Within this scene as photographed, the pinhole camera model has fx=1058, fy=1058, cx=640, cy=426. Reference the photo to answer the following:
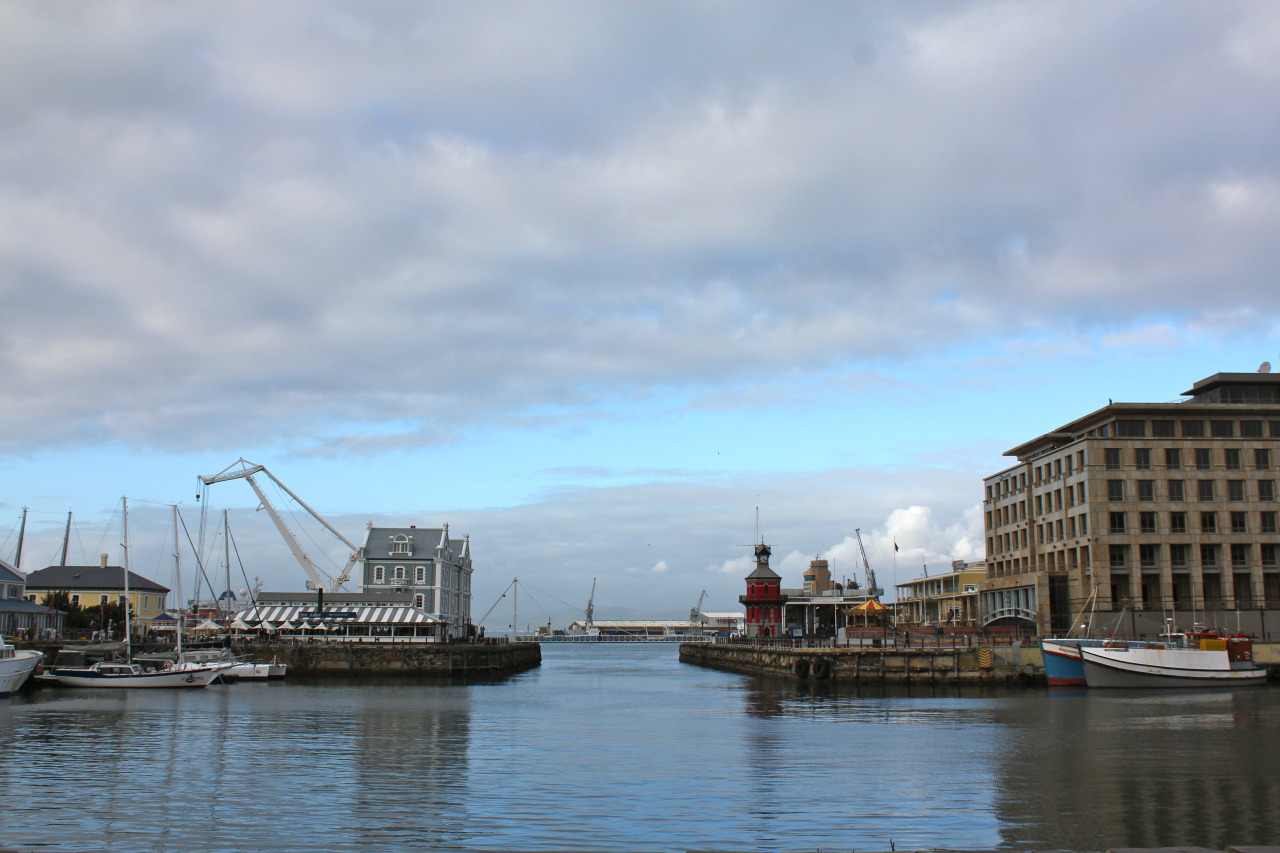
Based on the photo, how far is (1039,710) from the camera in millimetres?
55875

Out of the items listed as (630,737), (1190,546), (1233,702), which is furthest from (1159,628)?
(630,737)

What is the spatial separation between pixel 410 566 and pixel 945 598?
78.6 m

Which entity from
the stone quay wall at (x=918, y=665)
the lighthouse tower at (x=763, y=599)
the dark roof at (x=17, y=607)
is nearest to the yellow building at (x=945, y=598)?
the lighthouse tower at (x=763, y=599)

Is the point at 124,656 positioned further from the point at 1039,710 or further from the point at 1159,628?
the point at 1159,628

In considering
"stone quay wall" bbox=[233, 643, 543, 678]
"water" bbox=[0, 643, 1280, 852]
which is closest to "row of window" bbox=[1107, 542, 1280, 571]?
"water" bbox=[0, 643, 1280, 852]

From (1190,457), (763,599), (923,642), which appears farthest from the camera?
(763,599)

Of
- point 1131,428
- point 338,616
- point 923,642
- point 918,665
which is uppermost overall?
point 1131,428

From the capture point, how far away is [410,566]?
13150 cm

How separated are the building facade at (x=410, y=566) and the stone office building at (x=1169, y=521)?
68.0 metres

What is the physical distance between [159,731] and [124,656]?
49.3 m

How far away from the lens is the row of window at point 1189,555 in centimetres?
9450

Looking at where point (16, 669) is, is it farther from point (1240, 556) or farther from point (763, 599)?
point (1240, 556)

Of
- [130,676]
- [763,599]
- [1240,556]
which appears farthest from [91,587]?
[1240,556]

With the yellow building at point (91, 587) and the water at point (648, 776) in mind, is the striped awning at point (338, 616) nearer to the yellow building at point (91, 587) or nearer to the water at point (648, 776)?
A: the yellow building at point (91, 587)
